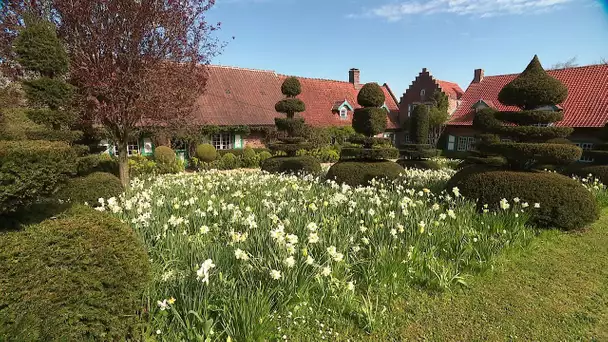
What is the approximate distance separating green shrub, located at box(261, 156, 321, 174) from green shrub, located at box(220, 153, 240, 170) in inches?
195

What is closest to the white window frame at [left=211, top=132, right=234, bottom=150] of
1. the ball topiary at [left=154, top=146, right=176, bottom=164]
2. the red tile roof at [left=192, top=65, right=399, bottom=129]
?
the red tile roof at [left=192, top=65, right=399, bottom=129]

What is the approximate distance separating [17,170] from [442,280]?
4951 millimetres

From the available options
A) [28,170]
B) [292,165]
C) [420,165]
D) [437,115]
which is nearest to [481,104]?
[437,115]

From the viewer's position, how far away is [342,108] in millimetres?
29531

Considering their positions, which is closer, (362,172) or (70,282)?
(70,282)

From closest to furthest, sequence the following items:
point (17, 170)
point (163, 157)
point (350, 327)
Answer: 1. point (17, 170)
2. point (350, 327)
3. point (163, 157)

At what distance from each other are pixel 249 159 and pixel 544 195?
16.5 meters

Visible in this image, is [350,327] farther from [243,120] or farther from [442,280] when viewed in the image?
[243,120]

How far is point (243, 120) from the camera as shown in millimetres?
23203

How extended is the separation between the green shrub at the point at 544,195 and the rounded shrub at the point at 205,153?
1561 centimetres

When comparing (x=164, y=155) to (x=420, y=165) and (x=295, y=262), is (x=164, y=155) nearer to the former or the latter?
(x=420, y=165)

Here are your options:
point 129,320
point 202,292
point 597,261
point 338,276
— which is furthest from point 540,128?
point 129,320

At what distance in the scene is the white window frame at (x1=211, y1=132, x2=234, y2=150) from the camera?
22.2 metres

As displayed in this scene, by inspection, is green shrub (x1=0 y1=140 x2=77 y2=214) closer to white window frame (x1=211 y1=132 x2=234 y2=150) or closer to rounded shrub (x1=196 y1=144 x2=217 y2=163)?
rounded shrub (x1=196 y1=144 x2=217 y2=163)
